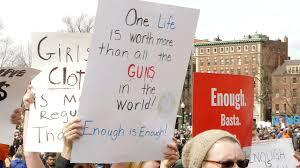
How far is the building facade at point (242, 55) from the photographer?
12638 centimetres

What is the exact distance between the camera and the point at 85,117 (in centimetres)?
322

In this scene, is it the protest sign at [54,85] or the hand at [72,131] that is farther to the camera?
the protest sign at [54,85]

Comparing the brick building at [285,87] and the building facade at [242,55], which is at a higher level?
the building facade at [242,55]

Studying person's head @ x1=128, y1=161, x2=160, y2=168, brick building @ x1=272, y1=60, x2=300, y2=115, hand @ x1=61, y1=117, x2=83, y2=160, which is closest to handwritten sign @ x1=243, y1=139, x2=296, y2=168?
person's head @ x1=128, y1=161, x2=160, y2=168

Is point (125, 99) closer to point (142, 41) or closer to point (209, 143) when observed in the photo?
point (142, 41)

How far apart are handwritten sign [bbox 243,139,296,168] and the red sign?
2.56 feet

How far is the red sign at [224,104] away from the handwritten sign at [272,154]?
0.78m

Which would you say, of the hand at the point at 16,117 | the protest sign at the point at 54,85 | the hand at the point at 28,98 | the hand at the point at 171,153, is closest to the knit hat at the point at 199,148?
the hand at the point at 171,153

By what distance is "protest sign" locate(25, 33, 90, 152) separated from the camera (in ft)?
13.1

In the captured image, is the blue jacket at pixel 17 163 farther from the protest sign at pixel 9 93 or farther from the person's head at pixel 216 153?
the person's head at pixel 216 153

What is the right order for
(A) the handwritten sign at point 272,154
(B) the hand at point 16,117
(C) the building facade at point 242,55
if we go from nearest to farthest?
(B) the hand at point 16,117 → (A) the handwritten sign at point 272,154 → (C) the building facade at point 242,55

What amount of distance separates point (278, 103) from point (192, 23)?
405ft

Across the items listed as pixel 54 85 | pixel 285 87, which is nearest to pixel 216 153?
pixel 54 85

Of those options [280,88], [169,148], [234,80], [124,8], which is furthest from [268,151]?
[280,88]
